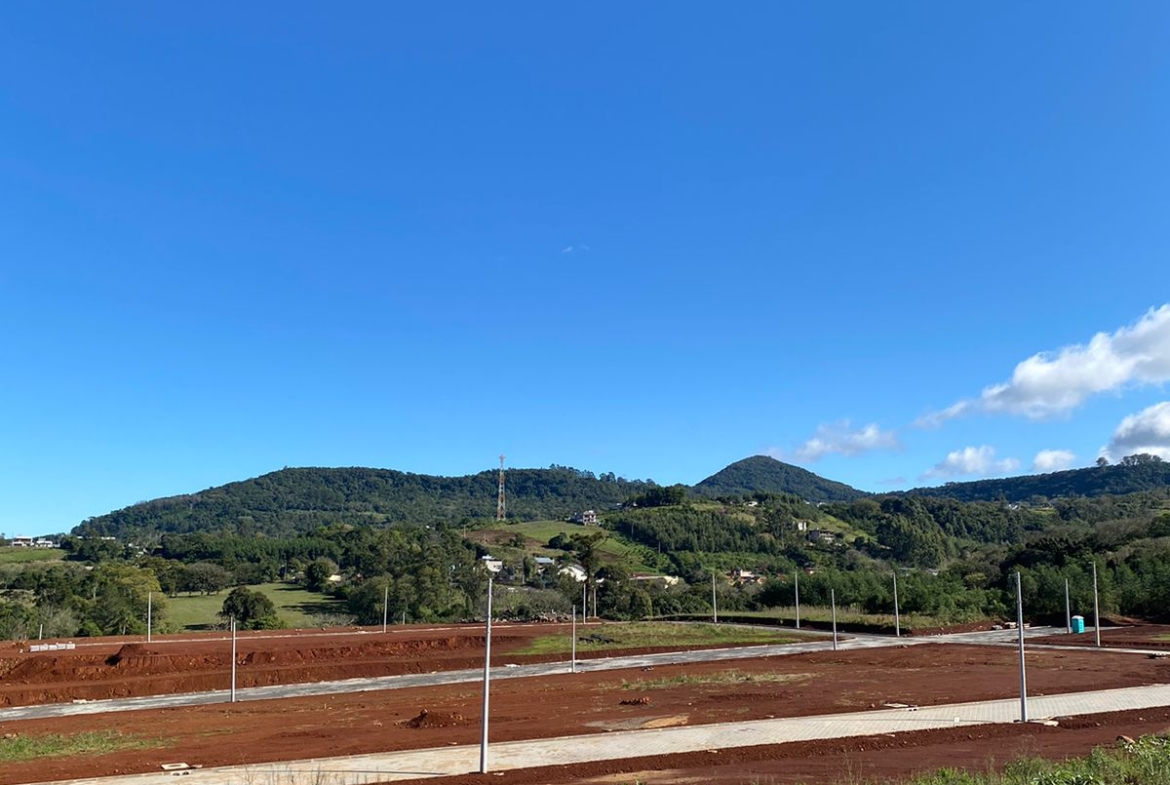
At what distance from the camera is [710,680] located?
1437 inches

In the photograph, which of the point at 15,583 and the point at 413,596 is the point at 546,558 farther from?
the point at 15,583

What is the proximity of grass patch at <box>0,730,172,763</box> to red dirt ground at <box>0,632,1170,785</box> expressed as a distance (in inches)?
32.8

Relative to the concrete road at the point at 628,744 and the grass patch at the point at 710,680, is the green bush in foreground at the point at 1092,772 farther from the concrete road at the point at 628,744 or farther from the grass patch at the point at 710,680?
the grass patch at the point at 710,680

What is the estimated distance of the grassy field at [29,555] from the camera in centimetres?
12395

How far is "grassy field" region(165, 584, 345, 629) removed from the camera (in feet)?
273

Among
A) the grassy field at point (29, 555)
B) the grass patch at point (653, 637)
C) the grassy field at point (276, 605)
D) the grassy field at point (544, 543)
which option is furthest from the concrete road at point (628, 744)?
the grassy field at point (29, 555)

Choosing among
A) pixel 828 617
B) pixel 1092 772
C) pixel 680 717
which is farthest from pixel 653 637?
pixel 1092 772

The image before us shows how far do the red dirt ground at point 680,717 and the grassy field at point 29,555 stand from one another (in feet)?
372

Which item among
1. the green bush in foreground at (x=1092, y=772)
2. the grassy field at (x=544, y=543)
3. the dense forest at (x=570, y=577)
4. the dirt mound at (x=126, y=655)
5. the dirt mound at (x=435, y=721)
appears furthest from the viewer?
the grassy field at (x=544, y=543)

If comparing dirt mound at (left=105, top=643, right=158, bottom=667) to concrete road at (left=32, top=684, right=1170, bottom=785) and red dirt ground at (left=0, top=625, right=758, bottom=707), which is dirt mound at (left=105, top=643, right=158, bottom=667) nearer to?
red dirt ground at (left=0, top=625, right=758, bottom=707)

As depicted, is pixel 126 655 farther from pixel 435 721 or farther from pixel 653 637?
pixel 653 637

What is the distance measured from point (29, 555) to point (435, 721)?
137 m

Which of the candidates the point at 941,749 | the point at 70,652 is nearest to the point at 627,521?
the point at 70,652

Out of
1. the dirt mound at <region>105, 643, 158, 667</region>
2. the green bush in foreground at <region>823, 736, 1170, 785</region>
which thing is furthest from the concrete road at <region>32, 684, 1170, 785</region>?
the dirt mound at <region>105, 643, 158, 667</region>
